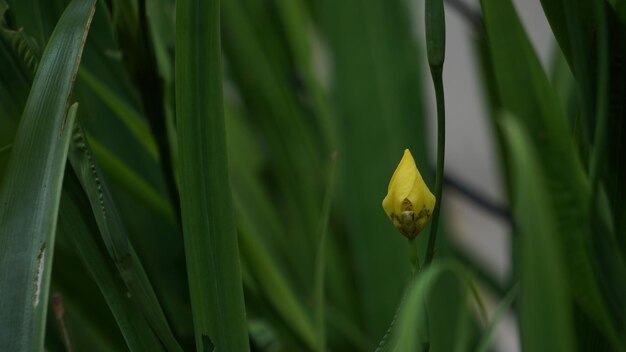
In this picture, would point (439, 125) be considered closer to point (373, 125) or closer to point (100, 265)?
point (100, 265)

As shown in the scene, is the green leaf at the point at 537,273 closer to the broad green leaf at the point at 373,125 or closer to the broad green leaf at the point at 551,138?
the broad green leaf at the point at 551,138

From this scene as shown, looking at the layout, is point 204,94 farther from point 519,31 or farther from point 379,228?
point 379,228

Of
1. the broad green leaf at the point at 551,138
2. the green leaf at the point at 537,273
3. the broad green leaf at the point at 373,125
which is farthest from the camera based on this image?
the broad green leaf at the point at 373,125

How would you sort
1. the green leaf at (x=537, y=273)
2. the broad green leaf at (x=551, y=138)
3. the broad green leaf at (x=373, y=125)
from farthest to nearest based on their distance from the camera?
the broad green leaf at (x=373, y=125) → the broad green leaf at (x=551, y=138) → the green leaf at (x=537, y=273)

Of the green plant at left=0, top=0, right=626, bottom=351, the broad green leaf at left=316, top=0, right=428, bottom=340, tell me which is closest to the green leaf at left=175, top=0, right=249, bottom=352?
the green plant at left=0, top=0, right=626, bottom=351

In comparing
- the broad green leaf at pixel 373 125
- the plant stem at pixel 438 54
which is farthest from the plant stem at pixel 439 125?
the broad green leaf at pixel 373 125
